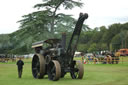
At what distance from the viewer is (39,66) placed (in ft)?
51.9

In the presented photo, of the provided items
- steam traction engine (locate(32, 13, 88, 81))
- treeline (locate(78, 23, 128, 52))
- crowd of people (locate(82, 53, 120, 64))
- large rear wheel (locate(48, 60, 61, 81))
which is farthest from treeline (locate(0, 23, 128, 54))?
large rear wheel (locate(48, 60, 61, 81))

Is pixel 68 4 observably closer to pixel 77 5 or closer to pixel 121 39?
pixel 77 5

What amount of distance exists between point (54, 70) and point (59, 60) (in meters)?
0.74

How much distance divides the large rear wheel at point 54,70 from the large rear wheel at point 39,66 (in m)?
0.74

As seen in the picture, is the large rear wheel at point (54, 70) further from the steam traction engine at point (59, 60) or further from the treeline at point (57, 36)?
the treeline at point (57, 36)

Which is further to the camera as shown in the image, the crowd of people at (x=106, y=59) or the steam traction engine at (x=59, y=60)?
the crowd of people at (x=106, y=59)

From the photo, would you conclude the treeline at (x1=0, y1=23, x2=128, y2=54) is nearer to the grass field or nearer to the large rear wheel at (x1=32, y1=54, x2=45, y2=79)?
the grass field

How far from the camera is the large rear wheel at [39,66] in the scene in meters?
15.2

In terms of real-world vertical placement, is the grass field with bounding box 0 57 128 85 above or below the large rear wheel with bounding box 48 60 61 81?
below

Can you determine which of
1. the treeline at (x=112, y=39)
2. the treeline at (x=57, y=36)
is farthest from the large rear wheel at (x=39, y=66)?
the treeline at (x=112, y=39)

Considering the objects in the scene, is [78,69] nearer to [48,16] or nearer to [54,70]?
[54,70]

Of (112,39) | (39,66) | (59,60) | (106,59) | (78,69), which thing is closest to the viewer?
(78,69)

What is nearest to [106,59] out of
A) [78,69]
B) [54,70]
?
[78,69]

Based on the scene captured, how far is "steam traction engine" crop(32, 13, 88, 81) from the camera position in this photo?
549 inches
